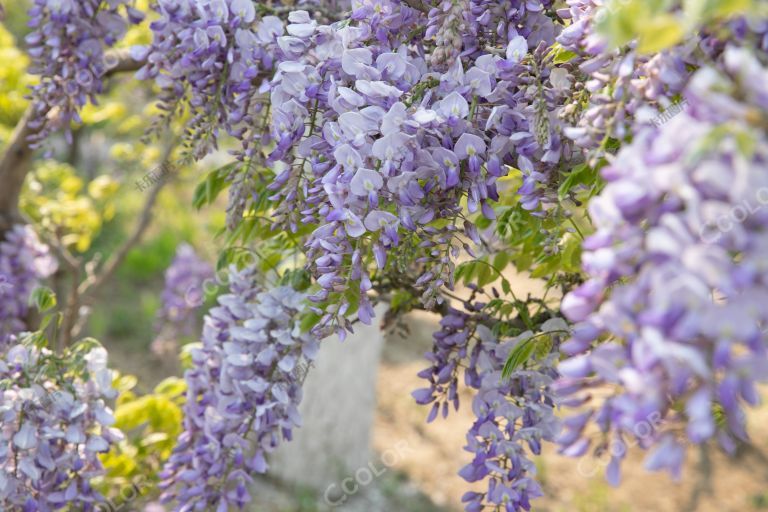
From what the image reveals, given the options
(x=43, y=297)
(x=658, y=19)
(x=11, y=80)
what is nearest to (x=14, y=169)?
(x=11, y=80)

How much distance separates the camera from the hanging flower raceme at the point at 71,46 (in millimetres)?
1674

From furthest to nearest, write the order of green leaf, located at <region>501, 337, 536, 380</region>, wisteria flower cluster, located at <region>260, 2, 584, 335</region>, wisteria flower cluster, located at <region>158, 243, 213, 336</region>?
wisteria flower cluster, located at <region>158, 243, 213, 336</region>, green leaf, located at <region>501, 337, 536, 380</region>, wisteria flower cluster, located at <region>260, 2, 584, 335</region>

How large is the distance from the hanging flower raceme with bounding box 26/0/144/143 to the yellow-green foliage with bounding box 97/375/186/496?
2.28 feet

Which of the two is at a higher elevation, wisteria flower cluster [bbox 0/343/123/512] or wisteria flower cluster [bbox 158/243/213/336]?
wisteria flower cluster [bbox 0/343/123/512]

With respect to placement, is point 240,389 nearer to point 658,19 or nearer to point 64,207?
point 658,19

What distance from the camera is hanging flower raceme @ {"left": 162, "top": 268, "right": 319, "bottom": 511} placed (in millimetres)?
1509

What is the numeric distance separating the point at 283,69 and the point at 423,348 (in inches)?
192

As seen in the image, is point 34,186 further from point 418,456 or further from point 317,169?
point 418,456

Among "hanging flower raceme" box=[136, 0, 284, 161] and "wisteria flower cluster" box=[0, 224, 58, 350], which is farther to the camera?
"wisteria flower cluster" box=[0, 224, 58, 350]

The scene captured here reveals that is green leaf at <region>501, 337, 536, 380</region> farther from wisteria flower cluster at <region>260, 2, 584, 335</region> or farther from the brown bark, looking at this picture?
the brown bark

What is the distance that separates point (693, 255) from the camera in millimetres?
697

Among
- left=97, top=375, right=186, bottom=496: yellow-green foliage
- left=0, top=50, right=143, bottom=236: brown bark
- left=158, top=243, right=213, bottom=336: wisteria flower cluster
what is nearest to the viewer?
left=97, top=375, right=186, bottom=496: yellow-green foliage

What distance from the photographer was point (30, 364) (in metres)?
1.56

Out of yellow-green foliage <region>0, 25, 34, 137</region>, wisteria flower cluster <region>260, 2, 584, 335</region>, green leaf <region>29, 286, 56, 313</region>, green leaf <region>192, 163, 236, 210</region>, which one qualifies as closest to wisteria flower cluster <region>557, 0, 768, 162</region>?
wisteria flower cluster <region>260, 2, 584, 335</region>
